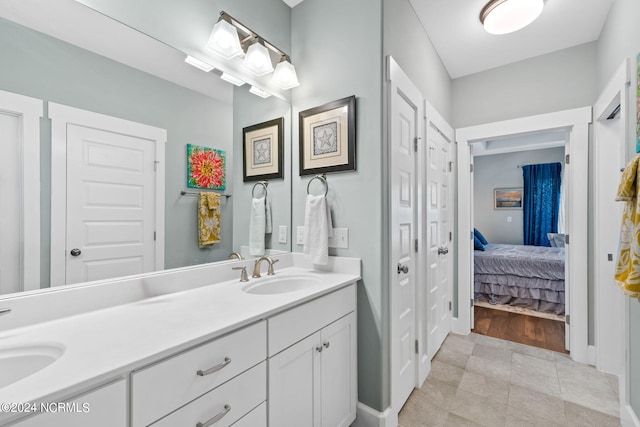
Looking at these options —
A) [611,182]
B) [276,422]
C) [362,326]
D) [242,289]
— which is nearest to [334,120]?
[242,289]

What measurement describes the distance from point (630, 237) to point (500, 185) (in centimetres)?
537

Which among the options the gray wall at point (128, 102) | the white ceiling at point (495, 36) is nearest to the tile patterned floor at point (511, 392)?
the gray wall at point (128, 102)

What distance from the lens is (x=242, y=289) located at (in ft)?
4.55

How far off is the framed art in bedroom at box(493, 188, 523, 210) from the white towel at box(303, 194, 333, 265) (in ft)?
18.9

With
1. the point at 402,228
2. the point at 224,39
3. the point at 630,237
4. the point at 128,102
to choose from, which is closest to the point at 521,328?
the point at 630,237

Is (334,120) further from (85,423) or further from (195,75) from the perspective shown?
(85,423)

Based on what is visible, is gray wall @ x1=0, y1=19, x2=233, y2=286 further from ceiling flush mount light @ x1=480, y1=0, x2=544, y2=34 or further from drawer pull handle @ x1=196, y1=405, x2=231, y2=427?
ceiling flush mount light @ x1=480, y1=0, x2=544, y2=34

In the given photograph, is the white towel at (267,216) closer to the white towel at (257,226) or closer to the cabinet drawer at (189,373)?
the white towel at (257,226)

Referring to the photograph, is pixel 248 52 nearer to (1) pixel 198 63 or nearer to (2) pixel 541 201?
(1) pixel 198 63

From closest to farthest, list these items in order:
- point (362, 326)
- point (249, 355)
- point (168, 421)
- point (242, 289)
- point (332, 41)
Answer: point (168, 421)
point (249, 355)
point (242, 289)
point (362, 326)
point (332, 41)

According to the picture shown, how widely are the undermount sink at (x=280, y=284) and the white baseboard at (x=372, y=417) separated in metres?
0.75

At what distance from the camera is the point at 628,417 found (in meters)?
1.53

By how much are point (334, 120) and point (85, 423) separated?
62.7 inches

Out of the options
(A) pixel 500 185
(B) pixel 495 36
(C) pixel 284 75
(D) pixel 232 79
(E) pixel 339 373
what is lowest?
(E) pixel 339 373
